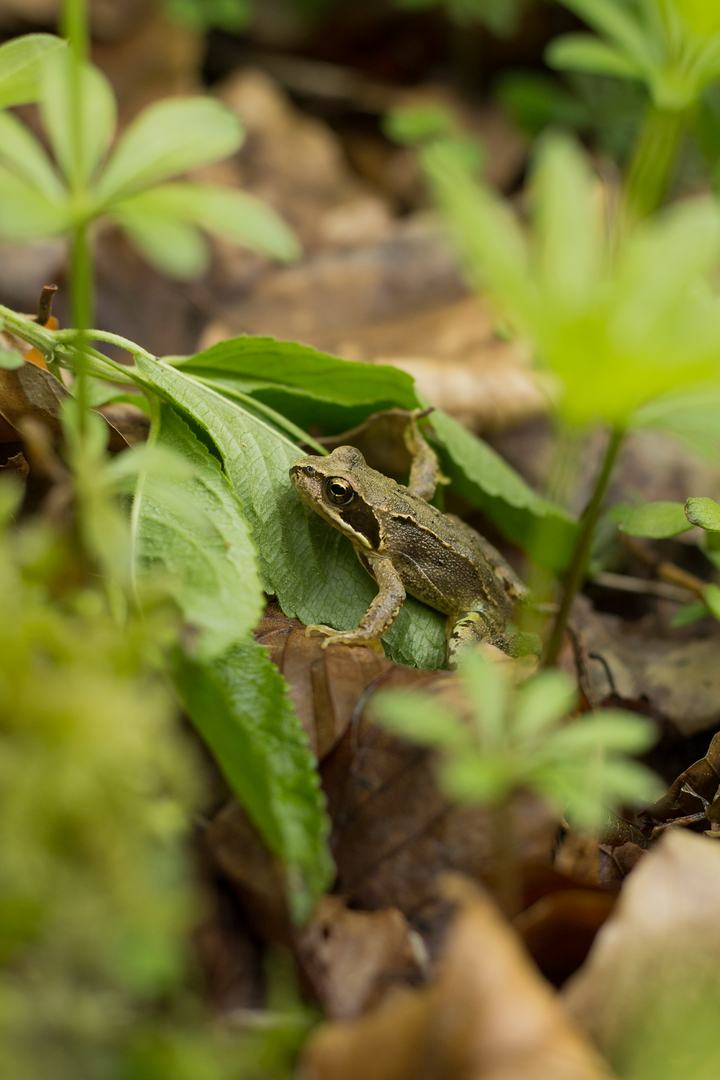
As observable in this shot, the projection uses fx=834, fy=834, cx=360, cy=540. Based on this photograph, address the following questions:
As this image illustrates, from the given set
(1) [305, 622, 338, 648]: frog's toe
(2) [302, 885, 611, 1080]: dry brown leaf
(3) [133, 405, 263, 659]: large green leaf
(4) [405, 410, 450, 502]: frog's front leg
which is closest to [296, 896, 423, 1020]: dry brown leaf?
(2) [302, 885, 611, 1080]: dry brown leaf

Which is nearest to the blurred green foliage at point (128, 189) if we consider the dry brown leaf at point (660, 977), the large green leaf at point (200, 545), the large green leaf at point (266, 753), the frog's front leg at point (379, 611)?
the large green leaf at point (200, 545)

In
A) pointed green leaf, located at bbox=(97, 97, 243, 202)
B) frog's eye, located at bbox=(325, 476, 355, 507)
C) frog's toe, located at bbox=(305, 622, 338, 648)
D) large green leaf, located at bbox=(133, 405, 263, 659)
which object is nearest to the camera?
pointed green leaf, located at bbox=(97, 97, 243, 202)

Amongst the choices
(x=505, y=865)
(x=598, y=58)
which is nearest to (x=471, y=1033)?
(x=505, y=865)

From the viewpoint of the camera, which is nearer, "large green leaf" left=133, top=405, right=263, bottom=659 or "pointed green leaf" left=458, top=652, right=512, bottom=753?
"pointed green leaf" left=458, top=652, right=512, bottom=753

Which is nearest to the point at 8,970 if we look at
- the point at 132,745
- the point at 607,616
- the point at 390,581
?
the point at 132,745

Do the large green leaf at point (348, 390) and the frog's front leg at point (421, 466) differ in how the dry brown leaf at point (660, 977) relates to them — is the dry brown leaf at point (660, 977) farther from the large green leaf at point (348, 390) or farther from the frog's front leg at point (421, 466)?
the frog's front leg at point (421, 466)

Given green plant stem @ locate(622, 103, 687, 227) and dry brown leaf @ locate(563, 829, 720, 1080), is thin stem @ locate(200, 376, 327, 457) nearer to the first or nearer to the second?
green plant stem @ locate(622, 103, 687, 227)
